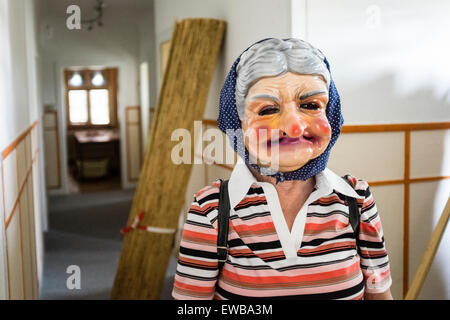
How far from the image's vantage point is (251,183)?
1.07 metres

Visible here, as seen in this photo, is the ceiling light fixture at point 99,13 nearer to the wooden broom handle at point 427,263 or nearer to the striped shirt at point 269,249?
the wooden broom handle at point 427,263

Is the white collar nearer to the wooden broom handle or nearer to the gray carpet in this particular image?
the wooden broom handle

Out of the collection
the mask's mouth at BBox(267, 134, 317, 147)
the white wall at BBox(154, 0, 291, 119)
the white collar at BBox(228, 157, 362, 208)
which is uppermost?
the white wall at BBox(154, 0, 291, 119)

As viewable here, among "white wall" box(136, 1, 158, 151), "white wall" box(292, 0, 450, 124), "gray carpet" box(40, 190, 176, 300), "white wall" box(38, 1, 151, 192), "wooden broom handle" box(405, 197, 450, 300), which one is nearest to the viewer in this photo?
"wooden broom handle" box(405, 197, 450, 300)

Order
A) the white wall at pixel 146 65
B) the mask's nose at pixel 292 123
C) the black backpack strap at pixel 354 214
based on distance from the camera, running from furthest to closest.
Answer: the white wall at pixel 146 65
the black backpack strap at pixel 354 214
the mask's nose at pixel 292 123

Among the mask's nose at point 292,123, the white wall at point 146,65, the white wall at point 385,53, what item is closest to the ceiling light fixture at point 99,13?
the white wall at point 146,65

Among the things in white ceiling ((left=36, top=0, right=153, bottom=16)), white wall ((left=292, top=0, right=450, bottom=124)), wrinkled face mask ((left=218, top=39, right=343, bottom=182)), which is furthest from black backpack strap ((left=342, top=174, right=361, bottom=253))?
white ceiling ((left=36, top=0, right=153, bottom=16))

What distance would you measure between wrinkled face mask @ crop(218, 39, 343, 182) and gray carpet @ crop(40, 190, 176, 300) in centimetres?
279

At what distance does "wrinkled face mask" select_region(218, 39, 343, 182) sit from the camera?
98cm

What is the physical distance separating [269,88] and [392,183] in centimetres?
176

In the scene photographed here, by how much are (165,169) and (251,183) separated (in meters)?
2.12

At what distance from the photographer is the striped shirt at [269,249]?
1021 millimetres

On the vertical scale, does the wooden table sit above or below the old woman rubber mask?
below
